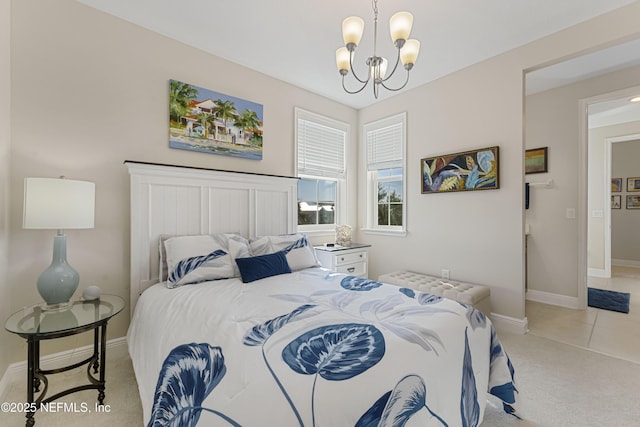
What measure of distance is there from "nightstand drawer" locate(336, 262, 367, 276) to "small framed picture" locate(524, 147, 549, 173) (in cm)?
270

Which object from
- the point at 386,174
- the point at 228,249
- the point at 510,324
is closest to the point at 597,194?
the point at 510,324

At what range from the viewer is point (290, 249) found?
258 cm

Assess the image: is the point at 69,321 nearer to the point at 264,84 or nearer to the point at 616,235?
the point at 264,84

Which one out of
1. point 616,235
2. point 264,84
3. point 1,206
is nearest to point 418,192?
point 264,84

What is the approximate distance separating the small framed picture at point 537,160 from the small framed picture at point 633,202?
3.75 meters

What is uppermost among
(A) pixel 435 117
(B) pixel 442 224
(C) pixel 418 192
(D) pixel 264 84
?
(D) pixel 264 84

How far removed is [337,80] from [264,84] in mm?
886

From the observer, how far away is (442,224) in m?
3.33

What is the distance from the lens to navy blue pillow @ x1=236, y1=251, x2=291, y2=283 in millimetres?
2166

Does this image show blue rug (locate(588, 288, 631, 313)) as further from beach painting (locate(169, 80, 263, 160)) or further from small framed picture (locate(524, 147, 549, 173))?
beach painting (locate(169, 80, 263, 160))

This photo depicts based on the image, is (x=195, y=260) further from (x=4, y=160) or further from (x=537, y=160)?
(x=537, y=160)

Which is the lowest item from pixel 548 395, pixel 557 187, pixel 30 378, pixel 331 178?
pixel 548 395

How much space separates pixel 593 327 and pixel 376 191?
284 centimetres

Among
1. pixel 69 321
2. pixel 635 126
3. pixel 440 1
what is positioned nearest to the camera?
pixel 69 321
